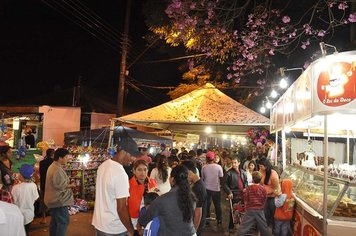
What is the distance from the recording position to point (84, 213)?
10.9m

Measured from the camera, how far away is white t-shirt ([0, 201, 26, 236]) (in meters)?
2.44

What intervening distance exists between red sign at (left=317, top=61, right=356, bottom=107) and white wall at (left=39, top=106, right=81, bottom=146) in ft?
52.1

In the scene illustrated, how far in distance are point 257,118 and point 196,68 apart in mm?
7677

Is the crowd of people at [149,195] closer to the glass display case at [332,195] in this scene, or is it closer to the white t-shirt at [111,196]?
the white t-shirt at [111,196]

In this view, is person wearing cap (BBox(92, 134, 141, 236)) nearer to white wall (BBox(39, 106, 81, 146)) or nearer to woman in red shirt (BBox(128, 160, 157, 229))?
woman in red shirt (BBox(128, 160, 157, 229))

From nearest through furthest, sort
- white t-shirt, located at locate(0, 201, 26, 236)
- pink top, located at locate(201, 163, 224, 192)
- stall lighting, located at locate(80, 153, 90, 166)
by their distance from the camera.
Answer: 1. white t-shirt, located at locate(0, 201, 26, 236)
2. pink top, located at locate(201, 163, 224, 192)
3. stall lighting, located at locate(80, 153, 90, 166)

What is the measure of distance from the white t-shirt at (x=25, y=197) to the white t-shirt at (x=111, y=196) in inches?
90.3

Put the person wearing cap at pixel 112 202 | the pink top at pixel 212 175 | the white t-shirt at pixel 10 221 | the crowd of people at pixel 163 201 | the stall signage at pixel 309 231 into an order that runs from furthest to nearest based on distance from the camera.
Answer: the pink top at pixel 212 175, the stall signage at pixel 309 231, the person wearing cap at pixel 112 202, the crowd of people at pixel 163 201, the white t-shirt at pixel 10 221

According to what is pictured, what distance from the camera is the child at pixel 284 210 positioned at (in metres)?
7.21

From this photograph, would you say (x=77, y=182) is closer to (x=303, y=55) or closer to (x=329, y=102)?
(x=329, y=102)

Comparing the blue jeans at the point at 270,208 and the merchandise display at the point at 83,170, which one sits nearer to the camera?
the blue jeans at the point at 270,208

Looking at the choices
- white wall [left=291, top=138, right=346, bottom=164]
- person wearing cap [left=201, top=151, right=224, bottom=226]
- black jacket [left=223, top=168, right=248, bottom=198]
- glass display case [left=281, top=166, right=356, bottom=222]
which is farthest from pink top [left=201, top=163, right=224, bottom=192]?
white wall [left=291, top=138, right=346, bottom=164]

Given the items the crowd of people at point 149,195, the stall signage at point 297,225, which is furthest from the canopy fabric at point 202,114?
the stall signage at point 297,225

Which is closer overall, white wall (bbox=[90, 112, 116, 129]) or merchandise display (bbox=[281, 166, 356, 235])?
merchandise display (bbox=[281, 166, 356, 235])
